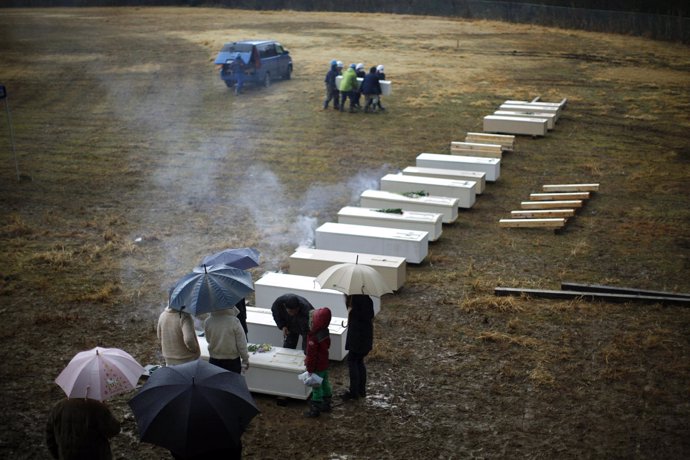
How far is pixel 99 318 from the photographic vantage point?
1183cm

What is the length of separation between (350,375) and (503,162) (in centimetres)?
1241

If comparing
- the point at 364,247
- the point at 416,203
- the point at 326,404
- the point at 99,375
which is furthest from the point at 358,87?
the point at 99,375

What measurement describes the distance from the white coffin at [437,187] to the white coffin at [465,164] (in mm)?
1767

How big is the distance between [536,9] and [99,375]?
3880cm

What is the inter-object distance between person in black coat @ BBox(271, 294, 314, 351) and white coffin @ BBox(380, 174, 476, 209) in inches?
296

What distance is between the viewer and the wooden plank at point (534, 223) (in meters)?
15.6

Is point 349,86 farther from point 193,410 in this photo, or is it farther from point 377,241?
point 193,410

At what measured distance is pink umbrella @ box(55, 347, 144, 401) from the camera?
707 cm

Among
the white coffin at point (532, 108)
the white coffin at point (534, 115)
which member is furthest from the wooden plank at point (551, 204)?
the white coffin at point (532, 108)

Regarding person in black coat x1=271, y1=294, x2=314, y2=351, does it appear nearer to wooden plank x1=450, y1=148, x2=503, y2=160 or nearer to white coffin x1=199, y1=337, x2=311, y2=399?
white coffin x1=199, y1=337, x2=311, y2=399

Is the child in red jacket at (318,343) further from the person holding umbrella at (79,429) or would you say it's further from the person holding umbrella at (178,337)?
the person holding umbrella at (79,429)

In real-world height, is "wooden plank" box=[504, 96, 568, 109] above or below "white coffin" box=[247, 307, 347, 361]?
above

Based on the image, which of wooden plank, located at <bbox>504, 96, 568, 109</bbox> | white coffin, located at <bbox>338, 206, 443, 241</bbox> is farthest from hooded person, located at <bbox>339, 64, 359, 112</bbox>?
white coffin, located at <bbox>338, 206, 443, 241</bbox>

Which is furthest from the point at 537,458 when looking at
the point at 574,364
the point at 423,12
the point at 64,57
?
the point at 423,12
